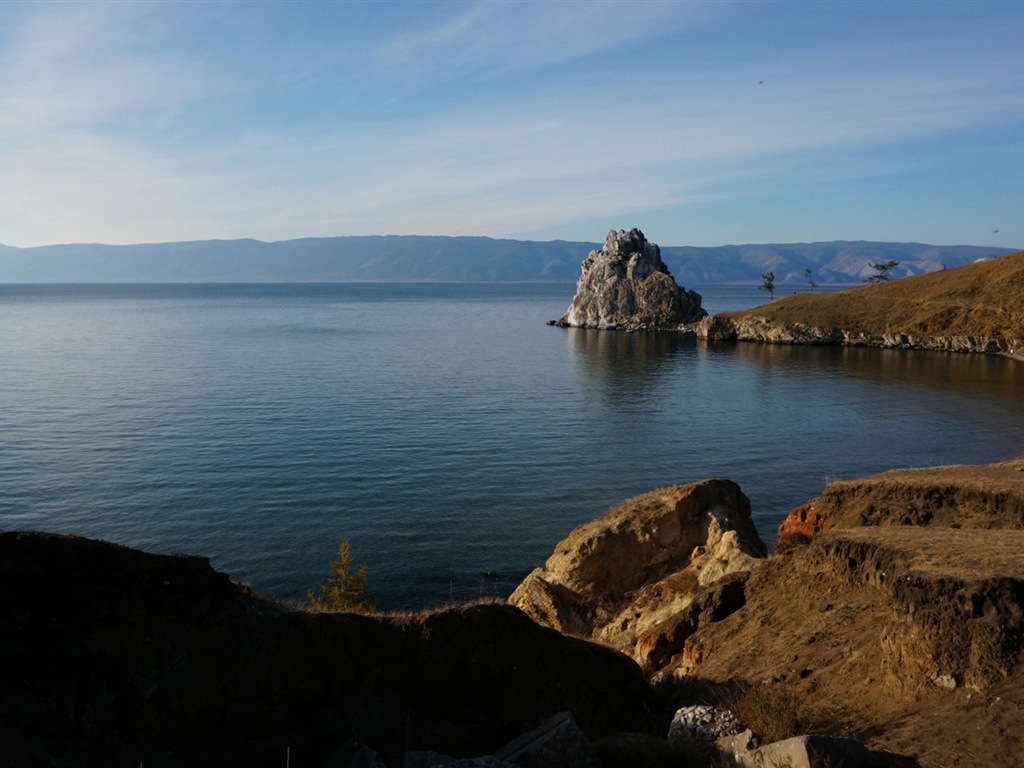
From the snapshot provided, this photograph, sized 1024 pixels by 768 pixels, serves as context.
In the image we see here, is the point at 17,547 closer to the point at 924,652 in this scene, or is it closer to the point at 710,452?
the point at 924,652

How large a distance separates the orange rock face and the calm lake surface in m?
10.6

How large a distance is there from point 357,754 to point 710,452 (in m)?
41.1

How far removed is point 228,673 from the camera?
9.80m

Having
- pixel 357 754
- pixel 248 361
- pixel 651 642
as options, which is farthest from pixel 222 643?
pixel 248 361

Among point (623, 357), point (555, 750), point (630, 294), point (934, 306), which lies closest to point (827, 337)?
point (934, 306)

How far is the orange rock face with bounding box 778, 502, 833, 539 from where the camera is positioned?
19.9m

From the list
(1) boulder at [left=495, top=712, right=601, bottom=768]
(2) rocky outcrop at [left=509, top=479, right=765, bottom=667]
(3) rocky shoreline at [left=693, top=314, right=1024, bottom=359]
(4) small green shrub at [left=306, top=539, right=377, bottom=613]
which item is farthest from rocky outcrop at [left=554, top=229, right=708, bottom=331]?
(1) boulder at [left=495, top=712, right=601, bottom=768]

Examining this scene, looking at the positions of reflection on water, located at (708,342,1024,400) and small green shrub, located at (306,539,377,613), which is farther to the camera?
reflection on water, located at (708,342,1024,400)

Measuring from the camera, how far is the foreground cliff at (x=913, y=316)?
351 ft

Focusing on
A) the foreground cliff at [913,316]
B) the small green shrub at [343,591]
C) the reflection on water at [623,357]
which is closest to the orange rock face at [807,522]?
the small green shrub at [343,591]

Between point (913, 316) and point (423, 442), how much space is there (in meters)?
99.5

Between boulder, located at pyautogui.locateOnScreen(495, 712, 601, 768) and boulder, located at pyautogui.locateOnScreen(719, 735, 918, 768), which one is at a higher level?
boulder, located at pyautogui.locateOnScreen(719, 735, 918, 768)

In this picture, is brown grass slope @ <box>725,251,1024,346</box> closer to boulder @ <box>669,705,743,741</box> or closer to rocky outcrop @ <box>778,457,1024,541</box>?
rocky outcrop @ <box>778,457,1024,541</box>

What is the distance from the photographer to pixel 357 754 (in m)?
9.23
